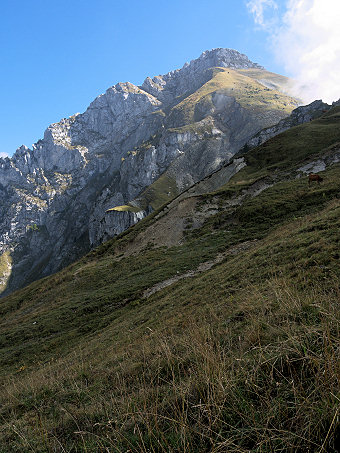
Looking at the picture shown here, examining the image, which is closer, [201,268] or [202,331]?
[202,331]

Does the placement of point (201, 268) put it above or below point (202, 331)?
below

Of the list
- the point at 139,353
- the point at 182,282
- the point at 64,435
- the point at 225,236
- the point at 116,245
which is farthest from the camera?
the point at 116,245

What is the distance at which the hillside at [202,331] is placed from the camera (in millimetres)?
2850

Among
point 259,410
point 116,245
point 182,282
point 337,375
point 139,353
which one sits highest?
point 116,245

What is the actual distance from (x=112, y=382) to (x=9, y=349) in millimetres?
20523

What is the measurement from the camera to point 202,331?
5973mm

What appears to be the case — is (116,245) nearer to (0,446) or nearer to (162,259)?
(162,259)

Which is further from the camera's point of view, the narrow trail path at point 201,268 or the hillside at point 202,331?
the narrow trail path at point 201,268

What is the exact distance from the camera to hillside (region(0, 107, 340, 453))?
9.35 ft

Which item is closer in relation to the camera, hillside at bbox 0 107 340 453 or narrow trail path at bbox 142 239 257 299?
hillside at bbox 0 107 340 453

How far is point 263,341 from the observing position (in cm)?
450

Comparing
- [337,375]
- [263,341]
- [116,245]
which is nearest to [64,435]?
[263,341]

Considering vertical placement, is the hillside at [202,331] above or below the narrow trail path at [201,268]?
above

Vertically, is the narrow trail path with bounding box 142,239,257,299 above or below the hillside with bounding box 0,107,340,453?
below
